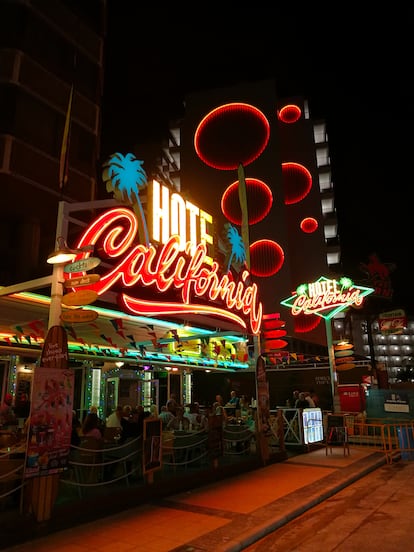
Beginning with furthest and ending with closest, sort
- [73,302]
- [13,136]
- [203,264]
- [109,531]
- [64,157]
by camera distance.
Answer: [13,136], [203,264], [64,157], [73,302], [109,531]

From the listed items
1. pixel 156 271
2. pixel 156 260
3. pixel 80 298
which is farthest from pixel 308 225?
pixel 80 298

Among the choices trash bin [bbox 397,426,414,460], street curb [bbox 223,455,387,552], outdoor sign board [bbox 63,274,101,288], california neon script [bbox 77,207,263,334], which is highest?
california neon script [bbox 77,207,263,334]

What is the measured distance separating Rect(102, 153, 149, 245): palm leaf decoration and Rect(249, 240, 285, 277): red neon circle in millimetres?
26916

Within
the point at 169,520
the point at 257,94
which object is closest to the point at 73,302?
the point at 169,520

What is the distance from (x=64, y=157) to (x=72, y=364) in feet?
35.5

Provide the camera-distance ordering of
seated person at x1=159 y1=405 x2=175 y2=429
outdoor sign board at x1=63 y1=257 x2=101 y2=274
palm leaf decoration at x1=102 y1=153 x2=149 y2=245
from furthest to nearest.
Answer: seated person at x1=159 y1=405 x2=175 y2=429, palm leaf decoration at x1=102 y1=153 x2=149 y2=245, outdoor sign board at x1=63 y1=257 x2=101 y2=274

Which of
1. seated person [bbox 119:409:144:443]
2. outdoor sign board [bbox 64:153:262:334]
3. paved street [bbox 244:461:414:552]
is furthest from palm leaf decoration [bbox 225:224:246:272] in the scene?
paved street [bbox 244:461:414:552]

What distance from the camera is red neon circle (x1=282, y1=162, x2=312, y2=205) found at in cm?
4434

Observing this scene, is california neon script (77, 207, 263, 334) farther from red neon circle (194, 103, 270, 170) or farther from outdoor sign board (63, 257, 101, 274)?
red neon circle (194, 103, 270, 170)

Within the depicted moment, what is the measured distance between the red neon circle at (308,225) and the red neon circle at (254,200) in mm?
7540

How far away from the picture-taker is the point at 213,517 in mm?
7641

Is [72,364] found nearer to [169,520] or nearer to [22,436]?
[22,436]

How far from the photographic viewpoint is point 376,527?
715 cm

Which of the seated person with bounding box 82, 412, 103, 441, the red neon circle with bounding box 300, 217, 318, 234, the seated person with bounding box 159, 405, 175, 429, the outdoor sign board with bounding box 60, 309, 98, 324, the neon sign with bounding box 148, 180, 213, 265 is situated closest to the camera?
the outdoor sign board with bounding box 60, 309, 98, 324
